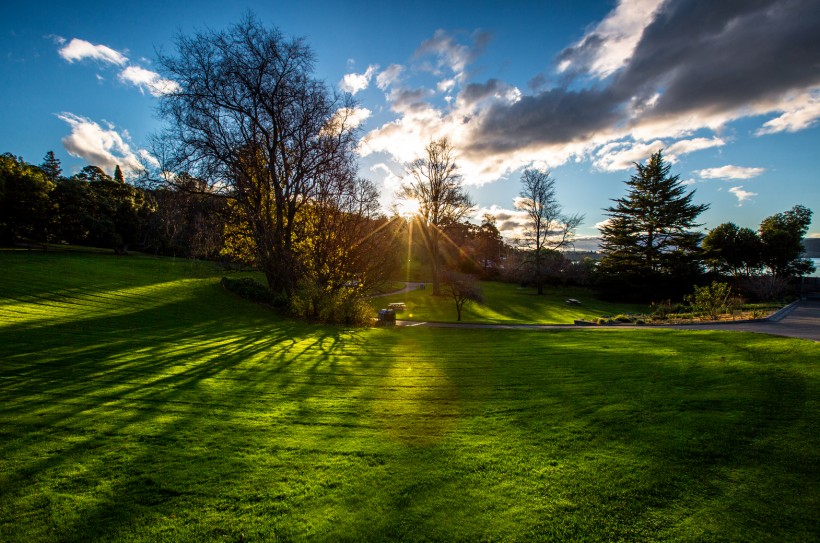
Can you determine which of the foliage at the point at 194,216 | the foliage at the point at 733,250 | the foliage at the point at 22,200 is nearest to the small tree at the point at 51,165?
the foliage at the point at 22,200

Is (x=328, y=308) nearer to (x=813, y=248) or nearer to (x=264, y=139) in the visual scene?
(x=264, y=139)

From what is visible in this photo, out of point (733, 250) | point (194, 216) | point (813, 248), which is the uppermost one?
point (813, 248)

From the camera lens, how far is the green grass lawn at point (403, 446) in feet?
8.77

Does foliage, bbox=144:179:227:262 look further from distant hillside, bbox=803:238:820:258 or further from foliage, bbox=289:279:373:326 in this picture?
distant hillside, bbox=803:238:820:258

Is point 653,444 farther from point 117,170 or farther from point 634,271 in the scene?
point 117,170

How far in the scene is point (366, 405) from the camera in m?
5.24

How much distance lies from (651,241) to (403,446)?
43769 millimetres

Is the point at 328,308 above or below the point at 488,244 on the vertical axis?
below

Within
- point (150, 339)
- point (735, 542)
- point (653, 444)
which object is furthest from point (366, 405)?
point (150, 339)

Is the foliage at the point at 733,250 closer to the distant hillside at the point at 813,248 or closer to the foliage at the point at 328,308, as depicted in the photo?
the distant hillside at the point at 813,248

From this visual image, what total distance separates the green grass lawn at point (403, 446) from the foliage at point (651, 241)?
105ft

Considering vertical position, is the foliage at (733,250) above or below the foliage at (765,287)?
A: above

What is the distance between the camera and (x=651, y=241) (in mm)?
37219

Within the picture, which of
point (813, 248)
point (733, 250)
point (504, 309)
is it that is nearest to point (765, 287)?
point (733, 250)
